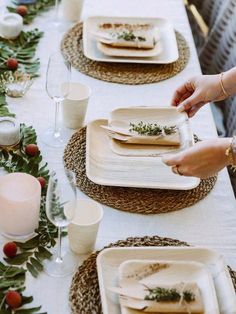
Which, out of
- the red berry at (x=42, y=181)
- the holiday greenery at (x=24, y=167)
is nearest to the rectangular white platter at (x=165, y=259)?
the holiday greenery at (x=24, y=167)

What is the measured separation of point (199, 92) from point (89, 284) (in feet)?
2.24

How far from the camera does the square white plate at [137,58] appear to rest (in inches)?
75.1

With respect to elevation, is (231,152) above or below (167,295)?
above

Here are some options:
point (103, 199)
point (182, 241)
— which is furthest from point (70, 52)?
point (182, 241)

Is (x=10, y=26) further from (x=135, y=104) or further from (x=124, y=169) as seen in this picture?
(x=124, y=169)

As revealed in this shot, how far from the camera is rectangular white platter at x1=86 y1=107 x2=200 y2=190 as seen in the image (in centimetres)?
149

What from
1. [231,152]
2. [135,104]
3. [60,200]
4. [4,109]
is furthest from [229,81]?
[60,200]

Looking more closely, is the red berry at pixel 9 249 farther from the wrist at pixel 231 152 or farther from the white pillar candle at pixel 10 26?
the white pillar candle at pixel 10 26

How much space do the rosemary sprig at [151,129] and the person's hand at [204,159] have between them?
8.2 inches

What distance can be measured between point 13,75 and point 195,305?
0.89m

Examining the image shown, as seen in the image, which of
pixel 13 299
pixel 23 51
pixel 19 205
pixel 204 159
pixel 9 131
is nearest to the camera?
pixel 13 299

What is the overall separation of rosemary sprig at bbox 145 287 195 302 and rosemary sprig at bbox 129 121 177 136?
0.51 meters

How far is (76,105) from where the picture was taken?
5.32 ft

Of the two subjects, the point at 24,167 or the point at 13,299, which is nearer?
the point at 13,299
